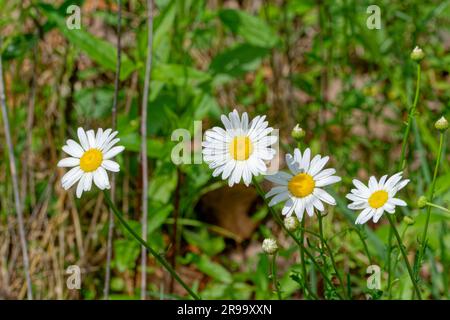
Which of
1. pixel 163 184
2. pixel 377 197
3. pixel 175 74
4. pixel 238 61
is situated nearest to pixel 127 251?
pixel 163 184

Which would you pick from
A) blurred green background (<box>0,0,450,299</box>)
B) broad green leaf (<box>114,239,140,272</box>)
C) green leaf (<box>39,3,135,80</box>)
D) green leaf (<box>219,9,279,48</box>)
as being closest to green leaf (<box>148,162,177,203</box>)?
blurred green background (<box>0,0,450,299</box>)

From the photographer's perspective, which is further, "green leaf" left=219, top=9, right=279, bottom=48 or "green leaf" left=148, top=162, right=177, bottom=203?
"green leaf" left=219, top=9, right=279, bottom=48

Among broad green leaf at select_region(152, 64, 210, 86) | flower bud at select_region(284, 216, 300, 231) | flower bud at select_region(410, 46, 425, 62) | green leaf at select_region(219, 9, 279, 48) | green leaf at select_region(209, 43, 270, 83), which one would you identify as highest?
green leaf at select_region(219, 9, 279, 48)

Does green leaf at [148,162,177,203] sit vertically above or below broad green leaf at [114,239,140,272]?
above

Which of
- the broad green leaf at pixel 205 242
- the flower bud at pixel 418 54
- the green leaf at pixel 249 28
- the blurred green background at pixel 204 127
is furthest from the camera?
the broad green leaf at pixel 205 242

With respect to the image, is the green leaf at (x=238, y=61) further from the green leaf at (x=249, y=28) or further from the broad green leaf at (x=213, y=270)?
the broad green leaf at (x=213, y=270)

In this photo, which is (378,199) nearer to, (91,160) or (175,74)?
(91,160)

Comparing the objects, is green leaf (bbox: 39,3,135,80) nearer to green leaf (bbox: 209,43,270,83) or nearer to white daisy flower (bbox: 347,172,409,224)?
green leaf (bbox: 209,43,270,83)

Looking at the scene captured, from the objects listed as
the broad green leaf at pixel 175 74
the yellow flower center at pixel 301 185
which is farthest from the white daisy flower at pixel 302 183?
the broad green leaf at pixel 175 74
